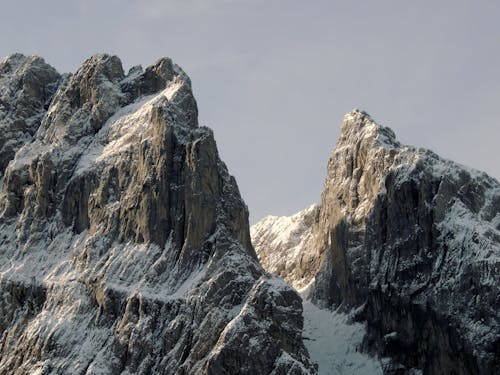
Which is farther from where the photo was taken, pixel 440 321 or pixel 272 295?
pixel 440 321

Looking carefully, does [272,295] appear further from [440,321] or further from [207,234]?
[440,321]

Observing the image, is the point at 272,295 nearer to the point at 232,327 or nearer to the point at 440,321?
the point at 232,327

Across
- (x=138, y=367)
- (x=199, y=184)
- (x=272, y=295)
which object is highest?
(x=199, y=184)

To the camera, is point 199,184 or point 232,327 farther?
point 199,184

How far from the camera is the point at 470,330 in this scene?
191750 mm

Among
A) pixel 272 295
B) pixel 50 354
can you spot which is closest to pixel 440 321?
pixel 272 295

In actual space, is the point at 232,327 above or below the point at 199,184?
below

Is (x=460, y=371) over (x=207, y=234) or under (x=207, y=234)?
under

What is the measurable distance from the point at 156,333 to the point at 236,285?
13306mm

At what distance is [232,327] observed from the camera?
6969 inches

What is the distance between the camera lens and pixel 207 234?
632ft

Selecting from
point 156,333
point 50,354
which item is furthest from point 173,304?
point 50,354

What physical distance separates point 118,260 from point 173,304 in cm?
1468

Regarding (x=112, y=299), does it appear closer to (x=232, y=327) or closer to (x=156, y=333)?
(x=156, y=333)
